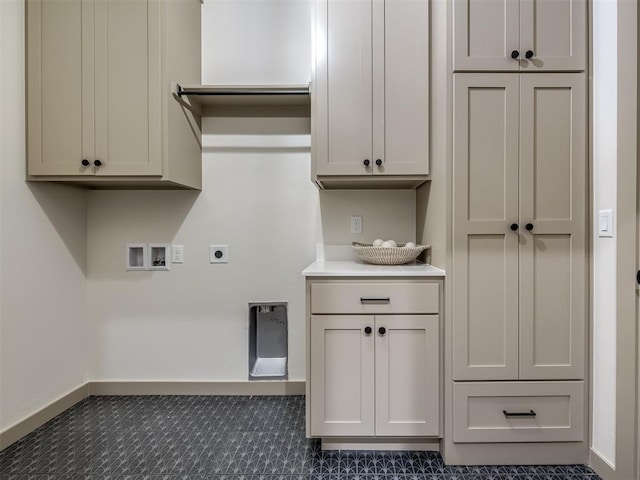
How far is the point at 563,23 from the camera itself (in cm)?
156

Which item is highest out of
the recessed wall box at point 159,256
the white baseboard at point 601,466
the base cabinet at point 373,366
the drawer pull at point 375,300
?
the recessed wall box at point 159,256

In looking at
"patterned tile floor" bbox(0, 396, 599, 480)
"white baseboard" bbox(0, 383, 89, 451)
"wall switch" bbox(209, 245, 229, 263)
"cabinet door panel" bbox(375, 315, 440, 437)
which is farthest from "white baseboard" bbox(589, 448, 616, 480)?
"white baseboard" bbox(0, 383, 89, 451)

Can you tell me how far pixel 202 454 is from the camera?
166 cm

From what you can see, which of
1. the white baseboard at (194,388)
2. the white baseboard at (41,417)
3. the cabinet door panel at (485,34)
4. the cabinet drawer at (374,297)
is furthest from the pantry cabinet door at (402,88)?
the white baseboard at (41,417)

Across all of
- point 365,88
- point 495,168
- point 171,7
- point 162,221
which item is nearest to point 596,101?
point 495,168

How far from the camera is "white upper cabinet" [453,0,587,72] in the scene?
1.55 m

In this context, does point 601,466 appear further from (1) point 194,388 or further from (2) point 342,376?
(1) point 194,388

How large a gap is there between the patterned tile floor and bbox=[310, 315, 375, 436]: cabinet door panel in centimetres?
16

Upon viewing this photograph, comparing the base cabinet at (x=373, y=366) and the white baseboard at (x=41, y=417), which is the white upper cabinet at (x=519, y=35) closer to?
the base cabinet at (x=373, y=366)

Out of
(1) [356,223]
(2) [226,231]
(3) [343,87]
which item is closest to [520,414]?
(1) [356,223]

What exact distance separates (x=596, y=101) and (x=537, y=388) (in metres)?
1.32

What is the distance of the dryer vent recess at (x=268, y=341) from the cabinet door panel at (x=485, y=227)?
47.0 inches

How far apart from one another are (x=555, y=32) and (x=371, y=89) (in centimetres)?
85

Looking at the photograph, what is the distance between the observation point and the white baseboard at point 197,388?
2.28m
